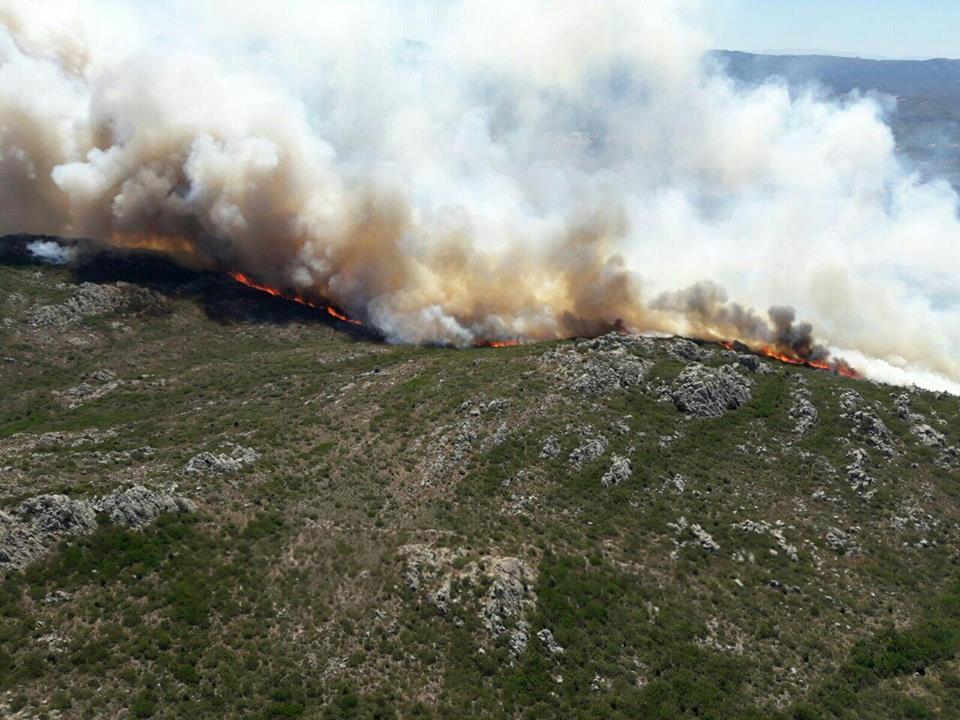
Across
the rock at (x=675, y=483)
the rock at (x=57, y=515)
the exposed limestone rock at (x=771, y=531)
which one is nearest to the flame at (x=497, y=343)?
the rock at (x=675, y=483)

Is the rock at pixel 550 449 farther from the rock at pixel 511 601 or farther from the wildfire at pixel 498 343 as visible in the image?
the wildfire at pixel 498 343

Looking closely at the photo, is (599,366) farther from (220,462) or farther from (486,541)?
(220,462)

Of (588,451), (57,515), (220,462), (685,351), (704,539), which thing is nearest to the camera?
(57,515)

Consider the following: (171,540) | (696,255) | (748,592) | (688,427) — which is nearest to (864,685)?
(748,592)

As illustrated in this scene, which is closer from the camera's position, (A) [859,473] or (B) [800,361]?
(A) [859,473]

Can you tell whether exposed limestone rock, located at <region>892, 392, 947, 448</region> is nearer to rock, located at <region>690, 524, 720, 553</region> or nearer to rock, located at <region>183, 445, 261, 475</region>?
rock, located at <region>690, 524, 720, 553</region>

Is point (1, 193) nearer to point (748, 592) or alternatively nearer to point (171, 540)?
point (171, 540)

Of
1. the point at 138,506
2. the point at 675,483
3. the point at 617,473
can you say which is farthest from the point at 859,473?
the point at 138,506
